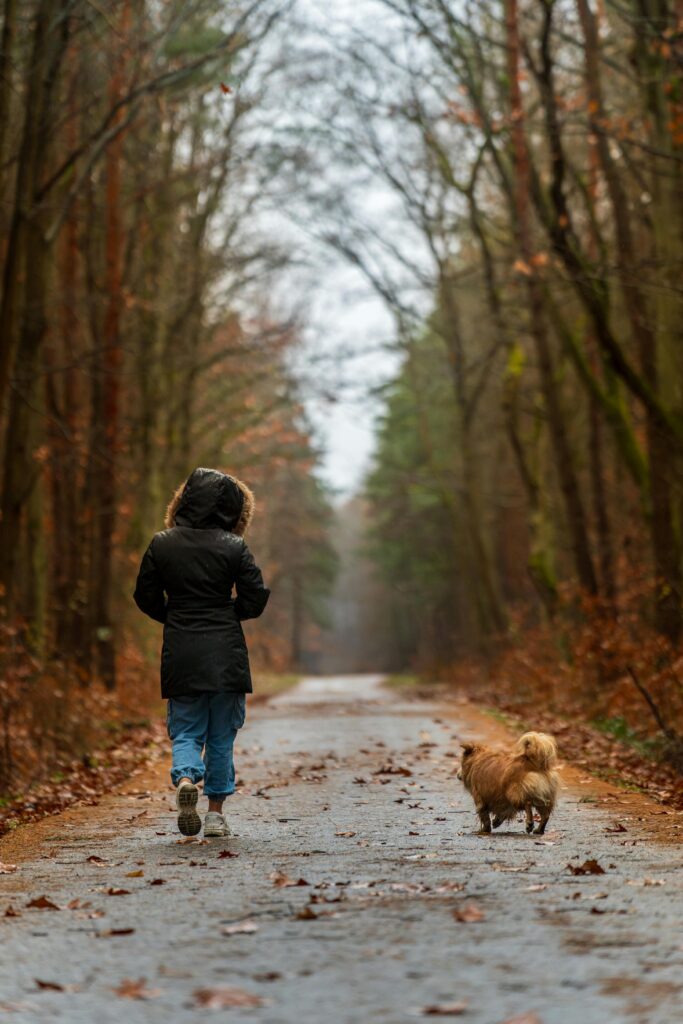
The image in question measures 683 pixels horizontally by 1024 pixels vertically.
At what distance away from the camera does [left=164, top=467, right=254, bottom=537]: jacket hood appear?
347 inches

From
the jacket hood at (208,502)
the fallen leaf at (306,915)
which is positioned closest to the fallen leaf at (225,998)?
the fallen leaf at (306,915)

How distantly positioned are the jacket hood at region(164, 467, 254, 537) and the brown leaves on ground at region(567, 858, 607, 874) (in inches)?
126

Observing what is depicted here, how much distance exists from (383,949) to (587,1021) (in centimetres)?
117

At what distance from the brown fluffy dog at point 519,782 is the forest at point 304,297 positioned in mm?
3632

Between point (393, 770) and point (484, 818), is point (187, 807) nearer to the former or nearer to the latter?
point (484, 818)

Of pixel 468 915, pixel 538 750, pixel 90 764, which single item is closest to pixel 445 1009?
pixel 468 915

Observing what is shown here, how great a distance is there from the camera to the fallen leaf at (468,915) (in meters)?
5.71

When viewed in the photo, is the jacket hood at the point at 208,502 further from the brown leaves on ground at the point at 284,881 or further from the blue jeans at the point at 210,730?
the brown leaves on ground at the point at 284,881

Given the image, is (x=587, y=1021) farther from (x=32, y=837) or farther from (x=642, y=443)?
(x=642, y=443)

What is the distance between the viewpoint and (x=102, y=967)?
5176 mm

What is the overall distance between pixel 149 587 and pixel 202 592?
0.35 m

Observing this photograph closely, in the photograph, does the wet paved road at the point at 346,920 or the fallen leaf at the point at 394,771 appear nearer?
the wet paved road at the point at 346,920

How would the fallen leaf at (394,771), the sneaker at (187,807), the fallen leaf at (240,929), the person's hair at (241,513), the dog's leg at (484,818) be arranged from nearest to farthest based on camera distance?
the fallen leaf at (240,929)
the sneaker at (187,807)
the dog's leg at (484,818)
the person's hair at (241,513)
the fallen leaf at (394,771)

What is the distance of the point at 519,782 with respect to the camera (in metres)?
8.30
